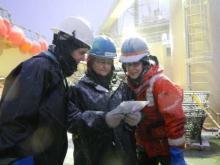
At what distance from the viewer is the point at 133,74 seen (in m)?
3.16

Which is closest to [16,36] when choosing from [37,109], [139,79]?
[139,79]

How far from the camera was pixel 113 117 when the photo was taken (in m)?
2.41

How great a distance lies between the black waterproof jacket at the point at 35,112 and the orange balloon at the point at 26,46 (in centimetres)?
1319

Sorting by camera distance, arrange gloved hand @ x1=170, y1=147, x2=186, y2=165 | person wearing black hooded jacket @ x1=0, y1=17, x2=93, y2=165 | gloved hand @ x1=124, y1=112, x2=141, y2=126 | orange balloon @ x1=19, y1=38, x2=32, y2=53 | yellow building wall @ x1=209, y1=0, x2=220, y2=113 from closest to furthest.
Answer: person wearing black hooded jacket @ x1=0, y1=17, x2=93, y2=165
gloved hand @ x1=124, y1=112, x2=141, y2=126
gloved hand @ x1=170, y1=147, x2=186, y2=165
yellow building wall @ x1=209, y1=0, x2=220, y2=113
orange balloon @ x1=19, y1=38, x2=32, y2=53

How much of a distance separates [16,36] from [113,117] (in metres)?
12.4

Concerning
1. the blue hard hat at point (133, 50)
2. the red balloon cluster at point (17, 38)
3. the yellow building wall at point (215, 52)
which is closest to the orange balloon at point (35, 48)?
the red balloon cluster at point (17, 38)

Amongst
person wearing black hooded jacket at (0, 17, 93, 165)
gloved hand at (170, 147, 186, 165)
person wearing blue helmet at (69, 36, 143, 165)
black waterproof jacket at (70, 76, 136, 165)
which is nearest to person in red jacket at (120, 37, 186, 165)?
gloved hand at (170, 147, 186, 165)

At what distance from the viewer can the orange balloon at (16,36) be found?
13.5 m

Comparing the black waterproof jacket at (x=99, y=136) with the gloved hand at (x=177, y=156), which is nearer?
the black waterproof jacket at (x=99, y=136)

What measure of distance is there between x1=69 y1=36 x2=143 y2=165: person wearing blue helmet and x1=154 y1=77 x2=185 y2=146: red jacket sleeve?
330 millimetres

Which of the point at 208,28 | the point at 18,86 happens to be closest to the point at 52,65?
the point at 18,86

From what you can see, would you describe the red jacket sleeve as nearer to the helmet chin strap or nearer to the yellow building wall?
the helmet chin strap

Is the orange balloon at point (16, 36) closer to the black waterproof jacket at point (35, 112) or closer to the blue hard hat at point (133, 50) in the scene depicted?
the blue hard hat at point (133, 50)

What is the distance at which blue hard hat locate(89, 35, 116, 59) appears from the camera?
2836mm
